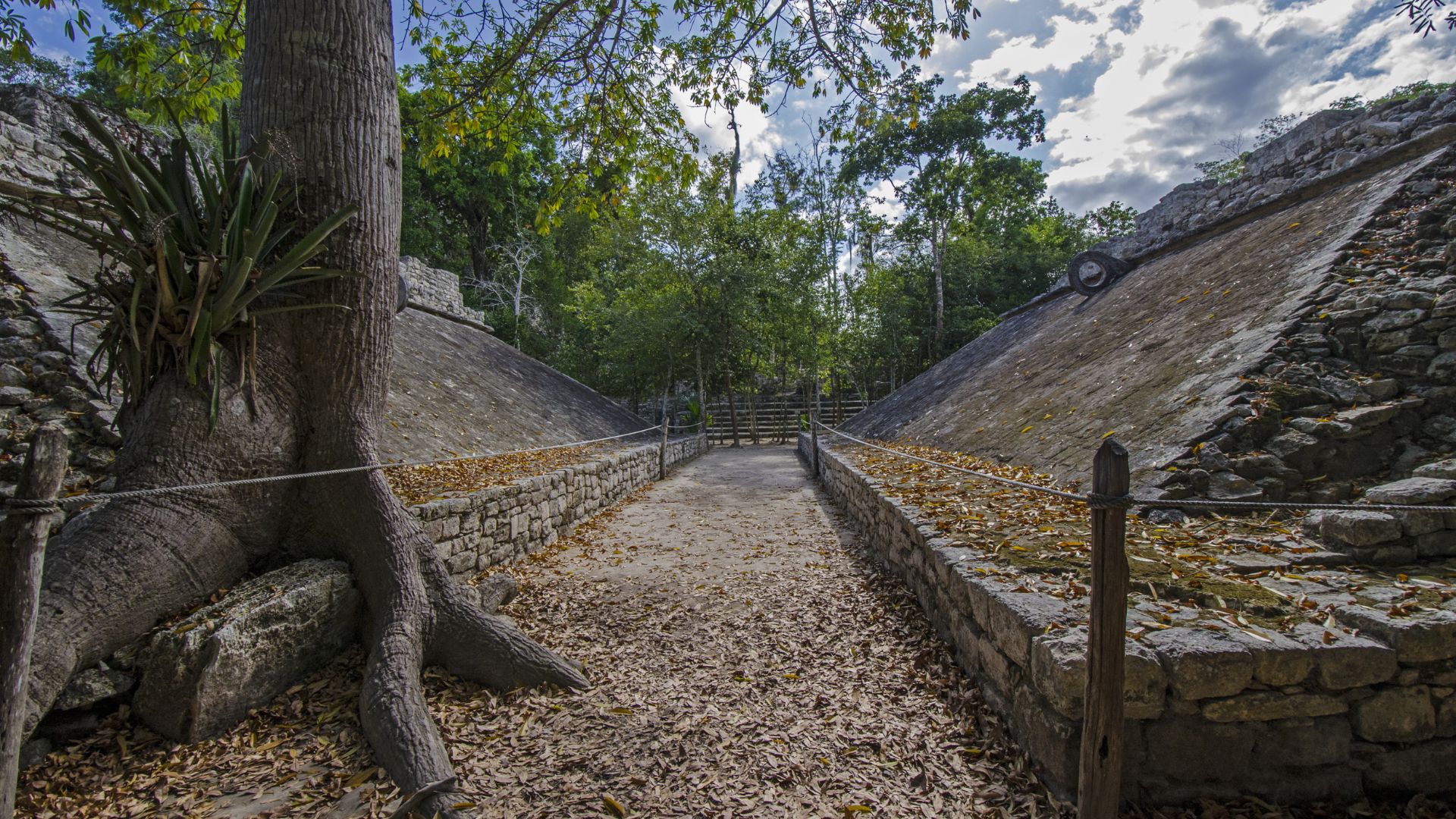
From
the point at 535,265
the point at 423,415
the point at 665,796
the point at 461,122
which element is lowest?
the point at 665,796

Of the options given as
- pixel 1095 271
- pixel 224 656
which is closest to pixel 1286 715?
pixel 224 656

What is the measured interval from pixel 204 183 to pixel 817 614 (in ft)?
13.6

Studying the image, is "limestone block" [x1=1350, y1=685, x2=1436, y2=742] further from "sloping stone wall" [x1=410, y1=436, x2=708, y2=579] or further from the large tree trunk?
"sloping stone wall" [x1=410, y1=436, x2=708, y2=579]

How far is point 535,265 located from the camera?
2447 cm

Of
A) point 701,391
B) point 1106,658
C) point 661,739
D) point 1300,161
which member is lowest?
point 661,739

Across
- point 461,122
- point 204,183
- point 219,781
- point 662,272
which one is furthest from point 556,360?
point 219,781

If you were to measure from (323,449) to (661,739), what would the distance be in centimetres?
236

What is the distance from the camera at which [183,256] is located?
264cm

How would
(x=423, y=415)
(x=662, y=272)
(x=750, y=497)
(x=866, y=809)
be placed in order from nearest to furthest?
(x=866, y=809) → (x=423, y=415) → (x=750, y=497) → (x=662, y=272)

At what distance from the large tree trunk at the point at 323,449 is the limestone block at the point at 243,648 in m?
0.16

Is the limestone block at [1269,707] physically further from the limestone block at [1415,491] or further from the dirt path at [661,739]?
the limestone block at [1415,491]

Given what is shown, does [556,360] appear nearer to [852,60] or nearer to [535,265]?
[535,265]

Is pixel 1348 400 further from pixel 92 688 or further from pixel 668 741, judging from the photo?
pixel 92 688

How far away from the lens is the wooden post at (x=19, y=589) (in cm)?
143
